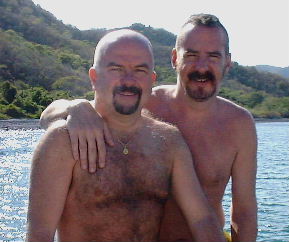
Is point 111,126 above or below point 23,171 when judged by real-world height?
above

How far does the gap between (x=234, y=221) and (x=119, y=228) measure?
1.08m

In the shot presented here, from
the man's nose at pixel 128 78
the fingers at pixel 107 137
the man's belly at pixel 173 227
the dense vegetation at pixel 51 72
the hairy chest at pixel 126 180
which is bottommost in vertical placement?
the dense vegetation at pixel 51 72

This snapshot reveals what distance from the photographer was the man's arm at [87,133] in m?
3.32

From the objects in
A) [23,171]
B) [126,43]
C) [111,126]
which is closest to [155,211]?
[111,126]

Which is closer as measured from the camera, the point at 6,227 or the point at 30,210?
the point at 30,210

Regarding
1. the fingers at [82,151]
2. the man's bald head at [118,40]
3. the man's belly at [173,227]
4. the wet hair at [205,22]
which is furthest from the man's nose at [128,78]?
the man's belly at [173,227]

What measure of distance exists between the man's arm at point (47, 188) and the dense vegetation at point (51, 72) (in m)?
42.8

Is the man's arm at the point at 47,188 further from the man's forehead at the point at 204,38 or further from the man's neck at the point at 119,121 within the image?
the man's forehead at the point at 204,38

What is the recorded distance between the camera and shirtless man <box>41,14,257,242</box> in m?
3.92

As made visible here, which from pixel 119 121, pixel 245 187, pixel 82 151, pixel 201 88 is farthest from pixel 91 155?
pixel 245 187

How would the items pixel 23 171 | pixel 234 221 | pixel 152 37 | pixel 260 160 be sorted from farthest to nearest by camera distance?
pixel 152 37
pixel 260 160
pixel 23 171
pixel 234 221

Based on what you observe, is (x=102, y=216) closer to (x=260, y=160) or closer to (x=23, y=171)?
(x=23, y=171)

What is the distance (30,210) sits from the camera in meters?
3.23

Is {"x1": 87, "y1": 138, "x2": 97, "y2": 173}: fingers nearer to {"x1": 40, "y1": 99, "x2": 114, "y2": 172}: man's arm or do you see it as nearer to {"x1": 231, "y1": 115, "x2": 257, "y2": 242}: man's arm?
{"x1": 40, "y1": 99, "x2": 114, "y2": 172}: man's arm
